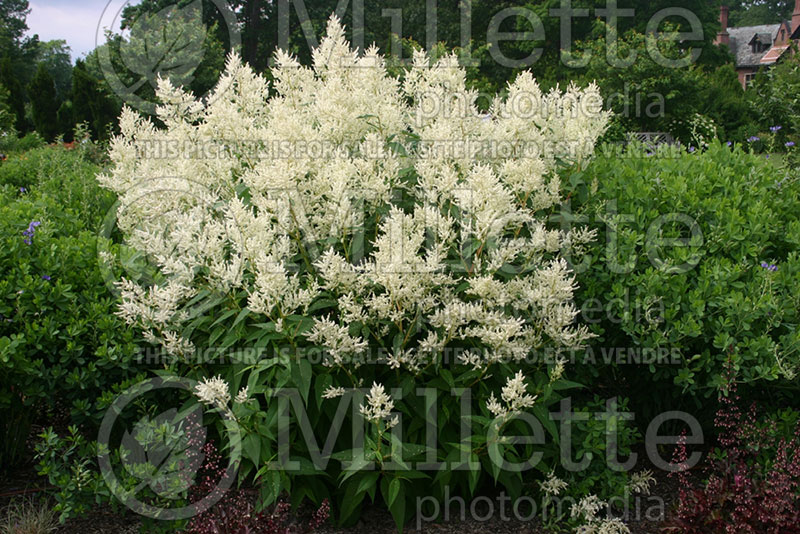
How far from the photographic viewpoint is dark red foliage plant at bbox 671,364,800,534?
335 cm

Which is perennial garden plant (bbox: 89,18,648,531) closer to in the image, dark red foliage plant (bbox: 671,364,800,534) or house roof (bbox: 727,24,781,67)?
dark red foliage plant (bbox: 671,364,800,534)

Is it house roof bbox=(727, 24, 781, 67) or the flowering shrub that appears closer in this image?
the flowering shrub

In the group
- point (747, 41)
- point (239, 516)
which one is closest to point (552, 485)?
point (239, 516)

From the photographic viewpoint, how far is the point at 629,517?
3.96m

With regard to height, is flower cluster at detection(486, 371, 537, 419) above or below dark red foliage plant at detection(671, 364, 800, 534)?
above

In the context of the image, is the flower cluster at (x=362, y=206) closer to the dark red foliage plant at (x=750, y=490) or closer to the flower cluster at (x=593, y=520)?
the flower cluster at (x=593, y=520)

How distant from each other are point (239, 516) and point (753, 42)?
7814cm

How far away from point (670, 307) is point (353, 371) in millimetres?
1993

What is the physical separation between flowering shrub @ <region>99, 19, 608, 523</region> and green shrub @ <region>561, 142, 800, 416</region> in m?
0.36

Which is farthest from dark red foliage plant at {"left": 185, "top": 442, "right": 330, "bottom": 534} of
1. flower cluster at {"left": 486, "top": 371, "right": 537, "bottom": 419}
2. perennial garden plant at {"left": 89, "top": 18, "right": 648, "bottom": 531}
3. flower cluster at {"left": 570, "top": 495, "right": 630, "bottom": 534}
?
flower cluster at {"left": 570, "top": 495, "right": 630, "bottom": 534}

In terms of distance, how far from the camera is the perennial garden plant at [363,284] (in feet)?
10.8

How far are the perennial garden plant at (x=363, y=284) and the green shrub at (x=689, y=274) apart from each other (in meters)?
0.35

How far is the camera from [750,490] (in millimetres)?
3547

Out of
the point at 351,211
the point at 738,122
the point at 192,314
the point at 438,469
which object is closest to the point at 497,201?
the point at 351,211
